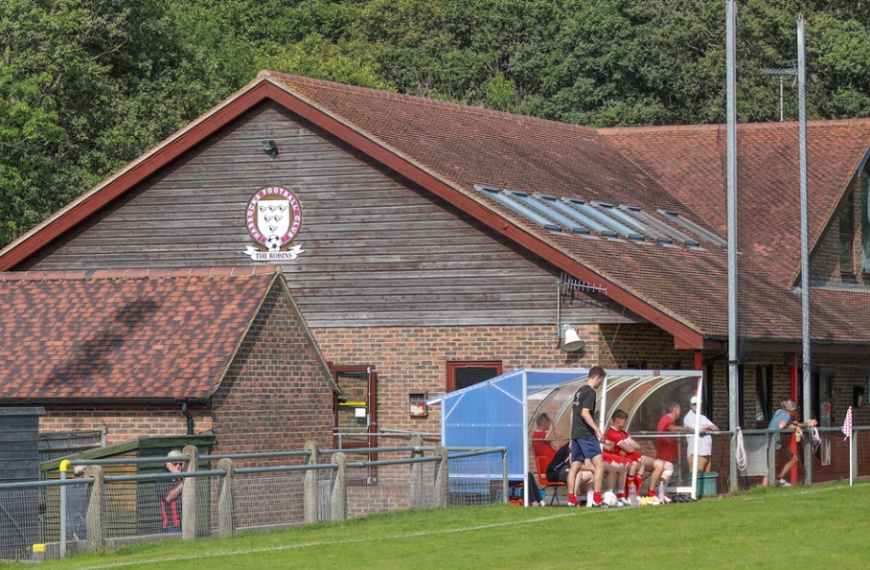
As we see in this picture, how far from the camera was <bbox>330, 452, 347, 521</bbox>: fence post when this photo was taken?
20359 mm

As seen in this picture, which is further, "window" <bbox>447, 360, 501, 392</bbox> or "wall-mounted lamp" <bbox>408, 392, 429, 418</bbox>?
"wall-mounted lamp" <bbox>408, 392, 429, 418</bbox>

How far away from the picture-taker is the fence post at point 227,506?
1917cm

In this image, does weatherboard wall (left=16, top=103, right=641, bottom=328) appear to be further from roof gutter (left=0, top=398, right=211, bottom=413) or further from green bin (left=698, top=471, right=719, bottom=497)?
roof gutter (left=0, top=398, right=211, bottom=413)

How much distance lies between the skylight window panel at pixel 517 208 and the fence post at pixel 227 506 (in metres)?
10.8

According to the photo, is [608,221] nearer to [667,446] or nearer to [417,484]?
[667,446]

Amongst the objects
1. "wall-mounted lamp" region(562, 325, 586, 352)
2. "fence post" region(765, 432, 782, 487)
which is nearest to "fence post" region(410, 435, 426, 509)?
"fence post" region(765, 432, 782, 487)

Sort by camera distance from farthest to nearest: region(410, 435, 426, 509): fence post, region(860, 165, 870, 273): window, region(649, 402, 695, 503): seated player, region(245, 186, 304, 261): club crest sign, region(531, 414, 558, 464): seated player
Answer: region(860, 165, 870, 273): window, region(245, 186, 304, 261): club crest sign, region(531, 414, 558, 464): seated player, region(649, 402, 695, 503): seated player, region(410, 435, 426, 509): fence post

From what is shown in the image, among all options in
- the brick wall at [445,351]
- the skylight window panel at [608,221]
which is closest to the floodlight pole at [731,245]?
the brick wall at [445,351]

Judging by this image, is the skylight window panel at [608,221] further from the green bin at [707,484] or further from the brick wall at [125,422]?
the brick wall at [125,422]

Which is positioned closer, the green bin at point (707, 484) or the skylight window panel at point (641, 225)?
the green bin at point (707, 484)

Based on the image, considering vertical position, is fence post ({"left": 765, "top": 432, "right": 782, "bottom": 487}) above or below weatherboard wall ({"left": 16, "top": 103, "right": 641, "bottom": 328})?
below

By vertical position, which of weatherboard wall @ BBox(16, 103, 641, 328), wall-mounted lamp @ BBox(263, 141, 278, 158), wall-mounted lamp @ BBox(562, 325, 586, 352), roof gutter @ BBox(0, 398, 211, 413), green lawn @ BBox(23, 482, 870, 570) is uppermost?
wall-mounted lamp @ BBox(263, 141, 278, 158)

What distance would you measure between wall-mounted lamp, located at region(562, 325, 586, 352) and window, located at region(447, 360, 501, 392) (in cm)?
131

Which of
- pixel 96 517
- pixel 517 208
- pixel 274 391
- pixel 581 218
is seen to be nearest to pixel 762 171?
pixel 581 218
